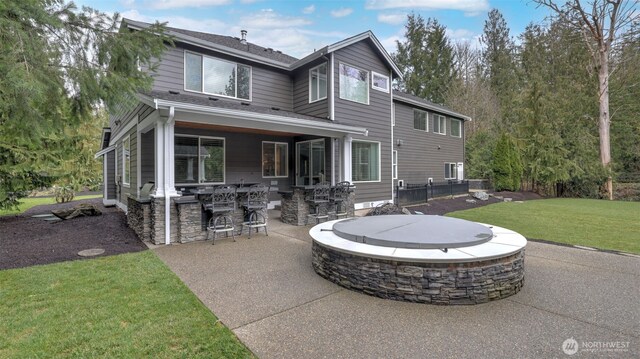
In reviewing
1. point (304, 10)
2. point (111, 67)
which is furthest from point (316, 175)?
point (304, 10)

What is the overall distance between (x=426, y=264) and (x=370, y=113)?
849cm

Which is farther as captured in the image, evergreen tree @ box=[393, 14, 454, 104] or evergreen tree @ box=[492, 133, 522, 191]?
evergreen tree @ box=[393, 14, 454, 104]

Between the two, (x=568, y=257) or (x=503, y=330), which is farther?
(x=568, y=257)

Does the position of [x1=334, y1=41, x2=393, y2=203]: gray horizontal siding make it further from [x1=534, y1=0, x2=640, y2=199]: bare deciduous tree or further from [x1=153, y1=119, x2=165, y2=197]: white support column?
[x1=534, y1=0, x2=640, y2=199]: bare deciduous tree

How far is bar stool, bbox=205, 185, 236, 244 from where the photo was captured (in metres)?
6.34

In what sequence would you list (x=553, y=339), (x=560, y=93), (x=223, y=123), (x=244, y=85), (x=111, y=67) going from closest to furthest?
(x=553, y=339), (x=111, y=67), (x=223, y=123), (x=244, y=85), (x=560, y=93)

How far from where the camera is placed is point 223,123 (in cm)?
703

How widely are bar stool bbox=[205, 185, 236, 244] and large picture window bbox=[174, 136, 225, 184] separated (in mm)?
2899

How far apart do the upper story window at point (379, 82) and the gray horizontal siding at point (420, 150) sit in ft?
8.62

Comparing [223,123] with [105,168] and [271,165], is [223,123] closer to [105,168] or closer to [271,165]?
[271,165]

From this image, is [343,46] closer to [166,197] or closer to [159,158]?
[159,158]

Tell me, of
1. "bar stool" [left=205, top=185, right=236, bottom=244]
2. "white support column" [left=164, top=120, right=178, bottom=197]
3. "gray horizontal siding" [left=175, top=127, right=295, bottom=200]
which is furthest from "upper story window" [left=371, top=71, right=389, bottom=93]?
"white support column" [left=164, top=120, right=178, bottom=197]

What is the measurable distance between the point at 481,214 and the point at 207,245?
8781 mm

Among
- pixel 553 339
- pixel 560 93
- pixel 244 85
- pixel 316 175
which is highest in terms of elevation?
pixel 560 93
